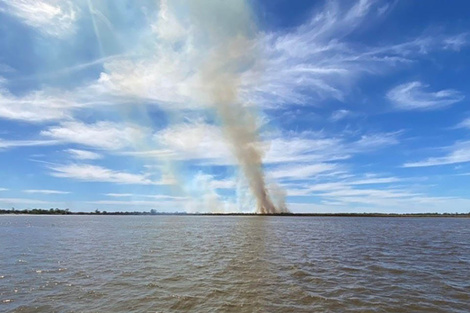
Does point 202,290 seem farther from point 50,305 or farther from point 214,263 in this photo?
point 214,263

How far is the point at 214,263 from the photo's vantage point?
95.6ft

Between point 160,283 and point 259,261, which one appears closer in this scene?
point 160,283

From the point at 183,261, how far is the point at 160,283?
9.45m

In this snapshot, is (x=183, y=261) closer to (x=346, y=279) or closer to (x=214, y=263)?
(x=214, y=263)

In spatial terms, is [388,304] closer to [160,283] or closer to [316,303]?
[316,303]

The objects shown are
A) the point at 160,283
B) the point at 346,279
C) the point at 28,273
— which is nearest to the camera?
the point at 160,283

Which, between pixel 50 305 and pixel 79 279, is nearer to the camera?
pixel 50 305

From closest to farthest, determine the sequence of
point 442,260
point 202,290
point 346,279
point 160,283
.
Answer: point 202,290 < point 160,283 < point 346,279 < point 442,260

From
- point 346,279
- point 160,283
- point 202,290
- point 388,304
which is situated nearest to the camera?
point 388,304

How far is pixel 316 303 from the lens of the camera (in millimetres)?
16750

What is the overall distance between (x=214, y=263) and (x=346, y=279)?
12196 millimetres

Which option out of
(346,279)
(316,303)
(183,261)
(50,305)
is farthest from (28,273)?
(346,279)

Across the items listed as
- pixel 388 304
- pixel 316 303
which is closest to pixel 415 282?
pixel 388 304

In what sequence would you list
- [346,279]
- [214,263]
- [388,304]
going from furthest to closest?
[214,263] < [346,279] < [388,304]
